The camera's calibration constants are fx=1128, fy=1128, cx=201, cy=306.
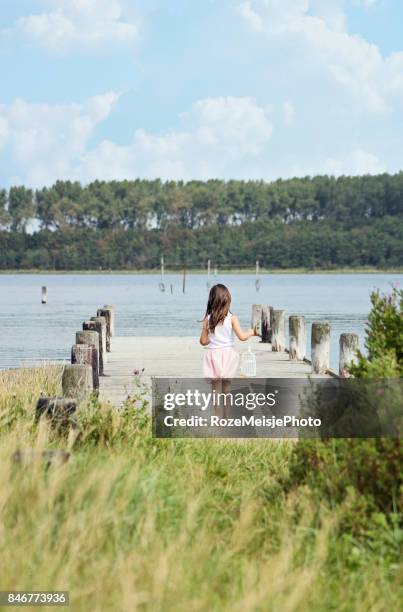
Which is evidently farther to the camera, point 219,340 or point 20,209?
point 20,209

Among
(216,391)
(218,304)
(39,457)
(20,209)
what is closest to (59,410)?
(218,304)

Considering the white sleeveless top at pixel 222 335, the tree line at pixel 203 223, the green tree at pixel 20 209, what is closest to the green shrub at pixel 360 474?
the white sleeveless top at pixel 222 335

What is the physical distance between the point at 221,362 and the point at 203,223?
178m

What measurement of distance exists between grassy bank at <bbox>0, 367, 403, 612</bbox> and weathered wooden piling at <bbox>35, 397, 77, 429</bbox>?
6.11 ft

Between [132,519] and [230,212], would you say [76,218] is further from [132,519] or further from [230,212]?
[132,519]

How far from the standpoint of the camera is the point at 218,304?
40.5 feet

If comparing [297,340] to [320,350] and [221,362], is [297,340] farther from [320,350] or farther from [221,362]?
[221,362]

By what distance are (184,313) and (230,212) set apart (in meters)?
119

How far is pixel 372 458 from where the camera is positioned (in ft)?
25.6

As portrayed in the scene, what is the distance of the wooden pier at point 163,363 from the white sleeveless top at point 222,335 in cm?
430

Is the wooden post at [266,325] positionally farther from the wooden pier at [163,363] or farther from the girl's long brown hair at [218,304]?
the girl's long brown hair at [218,304]

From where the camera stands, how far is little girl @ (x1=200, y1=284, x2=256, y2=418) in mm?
12492

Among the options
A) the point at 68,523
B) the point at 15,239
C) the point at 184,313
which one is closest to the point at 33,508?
the point at 68,523

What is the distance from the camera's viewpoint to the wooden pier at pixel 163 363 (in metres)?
20.3
